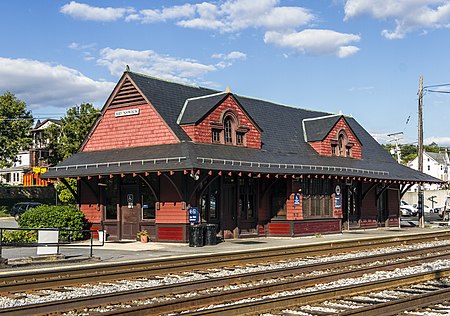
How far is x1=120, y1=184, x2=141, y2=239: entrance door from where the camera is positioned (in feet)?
84.6

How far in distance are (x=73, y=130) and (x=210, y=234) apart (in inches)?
1270

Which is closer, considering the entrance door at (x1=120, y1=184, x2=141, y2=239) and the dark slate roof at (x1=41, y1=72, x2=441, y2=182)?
the dark slate roof at (x1=41, y1=72, x2=441, y2=182)

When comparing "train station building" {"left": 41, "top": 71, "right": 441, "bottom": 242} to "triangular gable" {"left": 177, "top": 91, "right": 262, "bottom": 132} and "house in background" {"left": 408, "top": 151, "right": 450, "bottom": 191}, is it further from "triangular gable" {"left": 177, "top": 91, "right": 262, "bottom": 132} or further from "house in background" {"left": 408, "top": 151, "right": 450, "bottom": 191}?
"house in background" {"left": 408, "top": 151, "right": 450, "bottom": 191}

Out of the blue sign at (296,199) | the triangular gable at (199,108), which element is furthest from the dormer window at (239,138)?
the blue sign at (296,199)

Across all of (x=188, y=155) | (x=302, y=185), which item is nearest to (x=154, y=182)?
(x=188, y=155)

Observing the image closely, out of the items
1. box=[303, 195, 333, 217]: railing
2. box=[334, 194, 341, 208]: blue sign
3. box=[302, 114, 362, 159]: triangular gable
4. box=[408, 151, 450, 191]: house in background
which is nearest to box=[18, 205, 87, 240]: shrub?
box=[303, 195, 333, 217]: railing

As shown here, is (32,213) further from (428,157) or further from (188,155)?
(428,157)

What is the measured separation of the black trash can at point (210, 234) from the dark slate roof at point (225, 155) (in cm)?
234

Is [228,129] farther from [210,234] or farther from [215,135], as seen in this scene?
[210,234]

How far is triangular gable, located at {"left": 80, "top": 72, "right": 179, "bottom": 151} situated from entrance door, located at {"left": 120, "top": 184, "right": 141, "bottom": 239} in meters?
2.34

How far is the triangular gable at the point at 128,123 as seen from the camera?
26.6m

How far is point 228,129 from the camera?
28.0m

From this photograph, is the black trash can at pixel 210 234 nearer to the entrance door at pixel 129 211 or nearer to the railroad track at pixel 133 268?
the railroad track at pixel 133 268

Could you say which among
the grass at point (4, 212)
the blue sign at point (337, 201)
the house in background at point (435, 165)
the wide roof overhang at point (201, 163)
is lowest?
the grass at point (4, 212)
